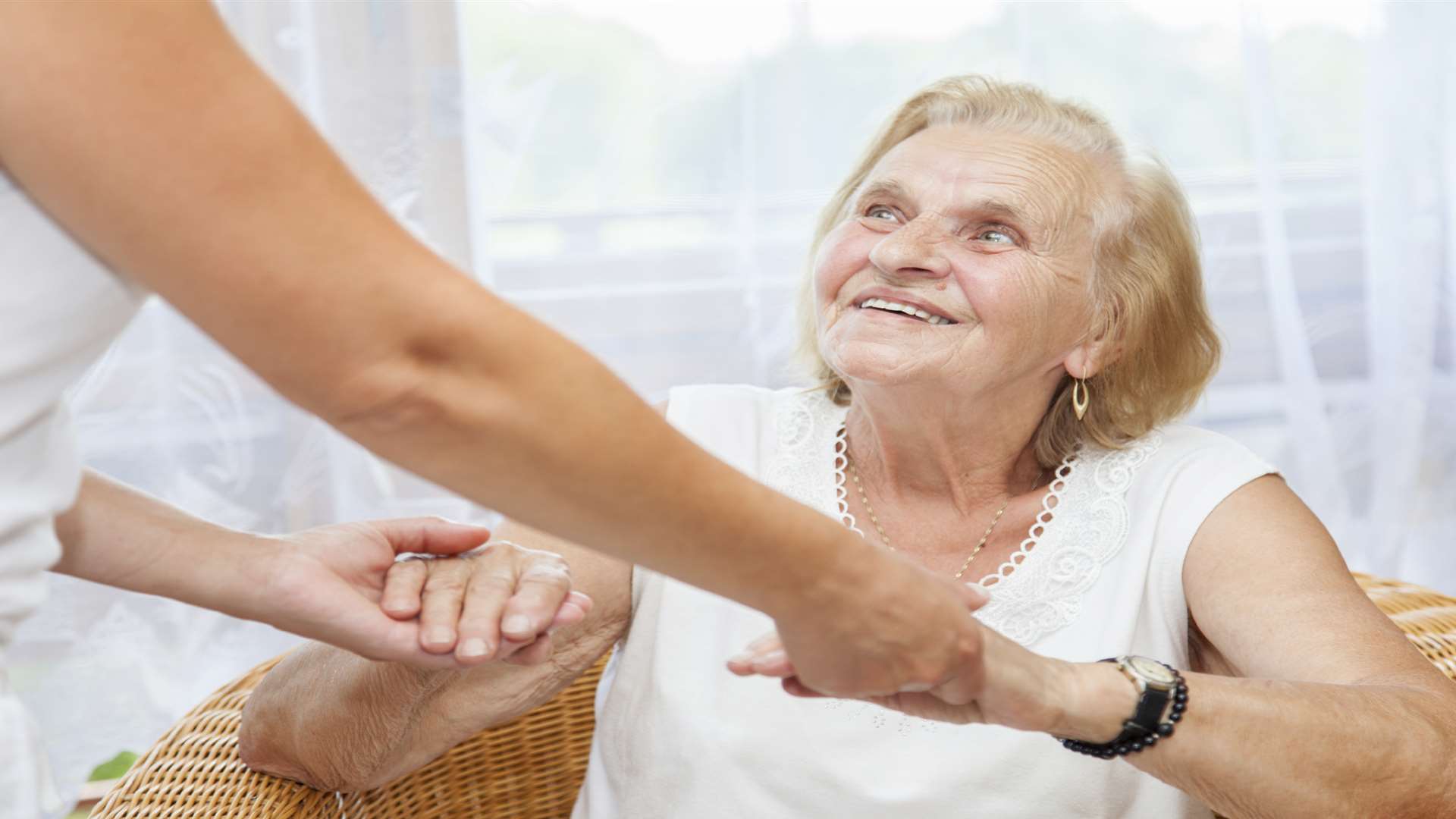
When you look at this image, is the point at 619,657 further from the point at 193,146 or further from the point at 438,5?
the point at 438,5

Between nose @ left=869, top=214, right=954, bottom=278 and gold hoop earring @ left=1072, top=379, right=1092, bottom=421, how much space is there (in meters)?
0.23

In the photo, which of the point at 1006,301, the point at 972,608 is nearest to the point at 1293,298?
the point at 1006,301

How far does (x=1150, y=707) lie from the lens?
3.91 ft

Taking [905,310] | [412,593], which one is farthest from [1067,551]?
[412,593]

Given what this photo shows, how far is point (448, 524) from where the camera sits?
1.31 meters

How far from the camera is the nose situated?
63.3 inches

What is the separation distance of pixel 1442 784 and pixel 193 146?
121 centimetres

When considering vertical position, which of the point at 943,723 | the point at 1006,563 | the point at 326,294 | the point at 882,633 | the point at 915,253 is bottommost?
the point at 943,723

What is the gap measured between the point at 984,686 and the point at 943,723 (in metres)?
0.43

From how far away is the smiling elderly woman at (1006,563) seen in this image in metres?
1.27

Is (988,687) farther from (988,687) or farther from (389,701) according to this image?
(389,701)

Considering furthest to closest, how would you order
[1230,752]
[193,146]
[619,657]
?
[619,657]
[1230,752]
[193,146]

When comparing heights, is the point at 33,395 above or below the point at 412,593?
above

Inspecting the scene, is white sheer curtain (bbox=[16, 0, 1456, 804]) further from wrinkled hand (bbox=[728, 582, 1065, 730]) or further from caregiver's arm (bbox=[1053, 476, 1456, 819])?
wrinkled hand (bbox=[728, 582, 1065, 730])
